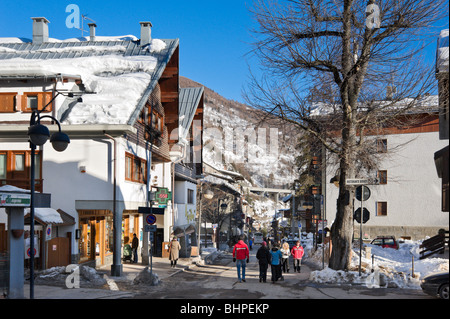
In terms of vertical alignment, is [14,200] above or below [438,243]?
above

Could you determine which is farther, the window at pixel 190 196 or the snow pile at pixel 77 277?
the window at pixel 190 196

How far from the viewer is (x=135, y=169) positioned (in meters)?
24.6

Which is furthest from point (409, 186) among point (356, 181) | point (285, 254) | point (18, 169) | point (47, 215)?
point (18, 169)

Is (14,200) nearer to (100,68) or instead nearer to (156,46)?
(100,68)

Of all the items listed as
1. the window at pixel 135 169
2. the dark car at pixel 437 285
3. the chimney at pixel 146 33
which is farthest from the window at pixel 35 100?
the dark car at pixel 437 285

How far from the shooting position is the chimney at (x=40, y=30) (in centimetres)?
2831

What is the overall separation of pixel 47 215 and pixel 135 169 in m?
5.78

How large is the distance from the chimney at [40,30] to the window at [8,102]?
23.8ft

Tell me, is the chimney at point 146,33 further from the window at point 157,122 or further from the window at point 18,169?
the window at point 18,169

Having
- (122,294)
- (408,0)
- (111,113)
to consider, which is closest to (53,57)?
(111,113)

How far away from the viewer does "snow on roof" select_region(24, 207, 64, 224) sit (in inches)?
756
